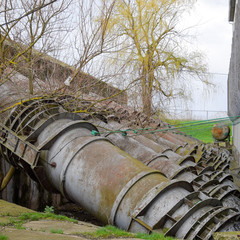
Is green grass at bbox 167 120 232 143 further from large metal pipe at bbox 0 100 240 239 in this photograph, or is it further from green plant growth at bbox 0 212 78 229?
green plant growth at bbox 0 212 78 229

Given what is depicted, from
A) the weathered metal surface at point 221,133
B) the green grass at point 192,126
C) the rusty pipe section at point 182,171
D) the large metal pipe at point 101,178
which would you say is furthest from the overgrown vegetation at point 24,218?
the weathered metal surface at point 221,133

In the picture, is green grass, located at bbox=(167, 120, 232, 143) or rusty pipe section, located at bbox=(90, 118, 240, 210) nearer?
green grass, located at bbox=(167, 120, 232, 143)

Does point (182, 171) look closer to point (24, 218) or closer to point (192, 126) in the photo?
point (192, 126)

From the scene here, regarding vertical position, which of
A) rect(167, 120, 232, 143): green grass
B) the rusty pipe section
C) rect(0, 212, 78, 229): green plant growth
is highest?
rect(167, 120, 232, 143): green grass

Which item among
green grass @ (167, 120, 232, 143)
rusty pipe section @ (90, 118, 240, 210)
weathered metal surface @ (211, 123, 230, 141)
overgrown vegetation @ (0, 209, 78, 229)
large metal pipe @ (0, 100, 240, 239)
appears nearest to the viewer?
overgrown vegetation @ (0, 209, 78, 229)

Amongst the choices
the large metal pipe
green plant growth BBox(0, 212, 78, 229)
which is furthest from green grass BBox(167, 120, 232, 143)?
green plant growth BBox(0, 212, 78, 229)

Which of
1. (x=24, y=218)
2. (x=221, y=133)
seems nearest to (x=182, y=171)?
(x=24, y=218)

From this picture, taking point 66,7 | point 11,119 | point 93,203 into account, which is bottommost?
point 93,203

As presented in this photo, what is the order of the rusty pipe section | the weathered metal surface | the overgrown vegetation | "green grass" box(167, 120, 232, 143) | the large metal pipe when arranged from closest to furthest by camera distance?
the overgrown vegetation
the large metal pipe
"green grass" box(167, 120, 232, 143)
the rusty pipe section
the weathered metal surface

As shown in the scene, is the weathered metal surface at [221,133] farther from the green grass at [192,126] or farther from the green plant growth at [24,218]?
the green plant growth at [24,218]

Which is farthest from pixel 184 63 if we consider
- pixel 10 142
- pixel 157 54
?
pixel 10 142

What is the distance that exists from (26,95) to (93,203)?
3.17 meters

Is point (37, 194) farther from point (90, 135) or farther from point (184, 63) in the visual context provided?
point (184, 63)

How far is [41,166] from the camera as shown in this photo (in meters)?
7.27
